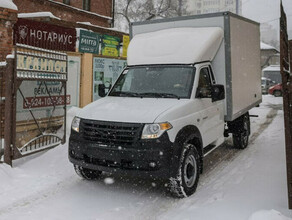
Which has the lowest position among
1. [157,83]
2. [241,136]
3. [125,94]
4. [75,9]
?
[241,136]

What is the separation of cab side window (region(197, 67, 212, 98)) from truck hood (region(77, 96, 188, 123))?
1.59 ft

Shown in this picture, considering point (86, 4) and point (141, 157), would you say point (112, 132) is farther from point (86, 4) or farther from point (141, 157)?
point (86, 4)

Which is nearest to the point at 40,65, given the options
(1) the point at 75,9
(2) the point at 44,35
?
(2) the point at 44,35

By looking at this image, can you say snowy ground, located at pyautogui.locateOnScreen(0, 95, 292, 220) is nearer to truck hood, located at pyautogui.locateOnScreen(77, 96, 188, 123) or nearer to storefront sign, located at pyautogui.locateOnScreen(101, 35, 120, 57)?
truck hood, located at pyautogui.locateOnScreen(77, 96, 188, 123)

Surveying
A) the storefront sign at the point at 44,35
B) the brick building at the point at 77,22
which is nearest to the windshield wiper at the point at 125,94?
the storefront sign at the point at 44,35

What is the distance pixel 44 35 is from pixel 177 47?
5735 millimetres

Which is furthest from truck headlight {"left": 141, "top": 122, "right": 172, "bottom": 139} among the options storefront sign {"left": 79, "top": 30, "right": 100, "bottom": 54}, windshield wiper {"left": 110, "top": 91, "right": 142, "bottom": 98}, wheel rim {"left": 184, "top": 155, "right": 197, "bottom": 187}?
storefront sign {"left": 79, "top": 30, "right": 100, "bottom": 54}

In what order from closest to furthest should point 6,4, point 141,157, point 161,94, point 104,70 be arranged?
point 141,157 < point 161,94 < point 6,4 < point 104,70

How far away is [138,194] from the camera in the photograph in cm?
537

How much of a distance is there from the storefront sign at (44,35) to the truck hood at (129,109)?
5044 mm

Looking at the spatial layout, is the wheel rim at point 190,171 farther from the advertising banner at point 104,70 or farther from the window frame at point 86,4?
the window frame at point 86,4

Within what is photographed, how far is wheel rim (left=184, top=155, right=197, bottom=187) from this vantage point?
206 inches

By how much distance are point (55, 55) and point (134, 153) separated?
4.15 meters

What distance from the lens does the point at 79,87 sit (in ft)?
41.5
